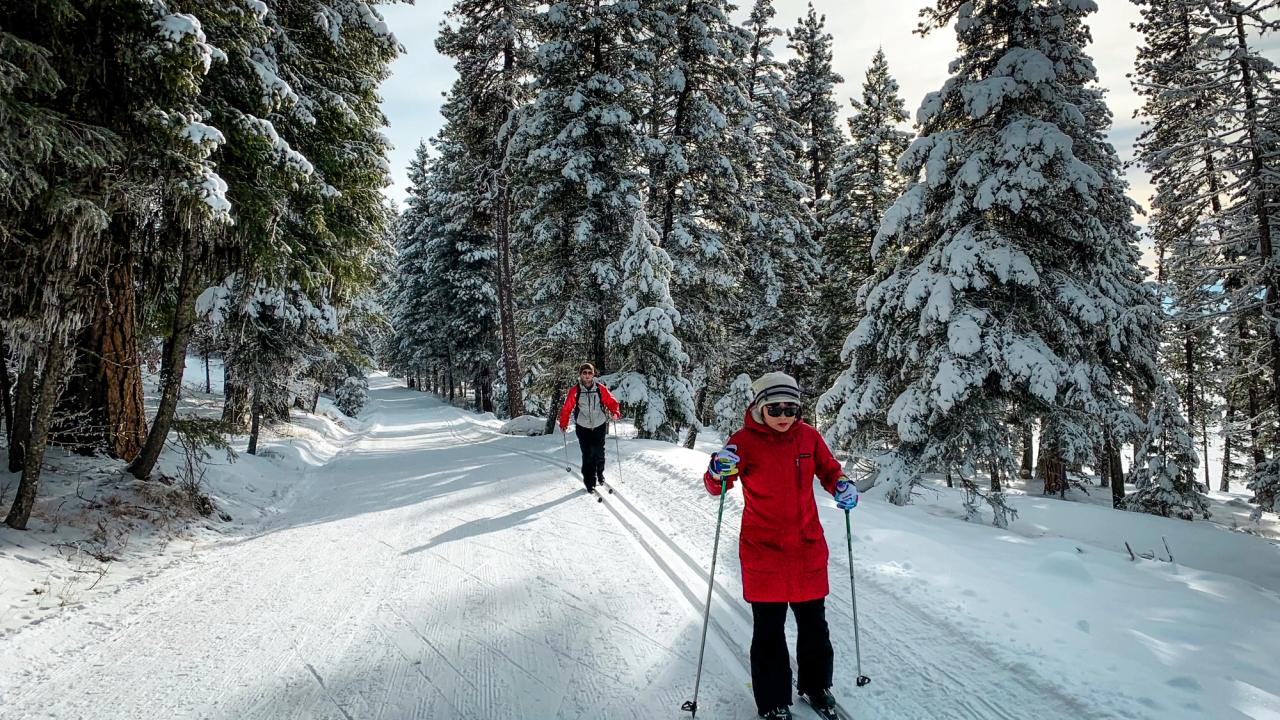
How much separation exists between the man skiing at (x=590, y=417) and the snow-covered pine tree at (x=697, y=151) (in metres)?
7.20

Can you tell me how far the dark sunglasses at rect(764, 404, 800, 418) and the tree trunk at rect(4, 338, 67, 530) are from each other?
22.4ft

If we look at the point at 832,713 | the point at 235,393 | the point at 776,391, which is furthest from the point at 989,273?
the point at 235,393

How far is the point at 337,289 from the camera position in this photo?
1018 cm

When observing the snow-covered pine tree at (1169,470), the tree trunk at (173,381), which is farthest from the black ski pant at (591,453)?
the snow-covered pine tree at (1169,470)

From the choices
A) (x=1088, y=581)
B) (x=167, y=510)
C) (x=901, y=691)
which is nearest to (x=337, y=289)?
(x=167, y=510)

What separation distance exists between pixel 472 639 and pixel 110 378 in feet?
22.1

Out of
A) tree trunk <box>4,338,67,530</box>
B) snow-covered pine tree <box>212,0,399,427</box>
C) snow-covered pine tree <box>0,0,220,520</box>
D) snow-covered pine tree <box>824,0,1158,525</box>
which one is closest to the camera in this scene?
snow-covered pine tree <box>0,0,220,520</box>

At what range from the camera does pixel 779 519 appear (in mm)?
3209

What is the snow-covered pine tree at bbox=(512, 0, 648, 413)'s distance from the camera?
15203 mm

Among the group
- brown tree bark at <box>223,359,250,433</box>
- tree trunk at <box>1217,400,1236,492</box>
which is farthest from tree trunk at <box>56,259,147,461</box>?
tree trunk at <box>1217,400,1236,492</box>

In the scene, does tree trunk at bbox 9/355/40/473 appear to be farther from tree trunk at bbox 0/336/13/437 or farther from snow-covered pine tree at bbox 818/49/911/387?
snow-covered pine tree at bbox 818/49/911/387

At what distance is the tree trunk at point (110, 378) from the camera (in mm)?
7223

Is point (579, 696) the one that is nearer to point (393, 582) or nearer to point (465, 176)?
point (393, 582)

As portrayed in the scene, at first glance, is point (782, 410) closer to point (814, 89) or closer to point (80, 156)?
point (80, 156)
